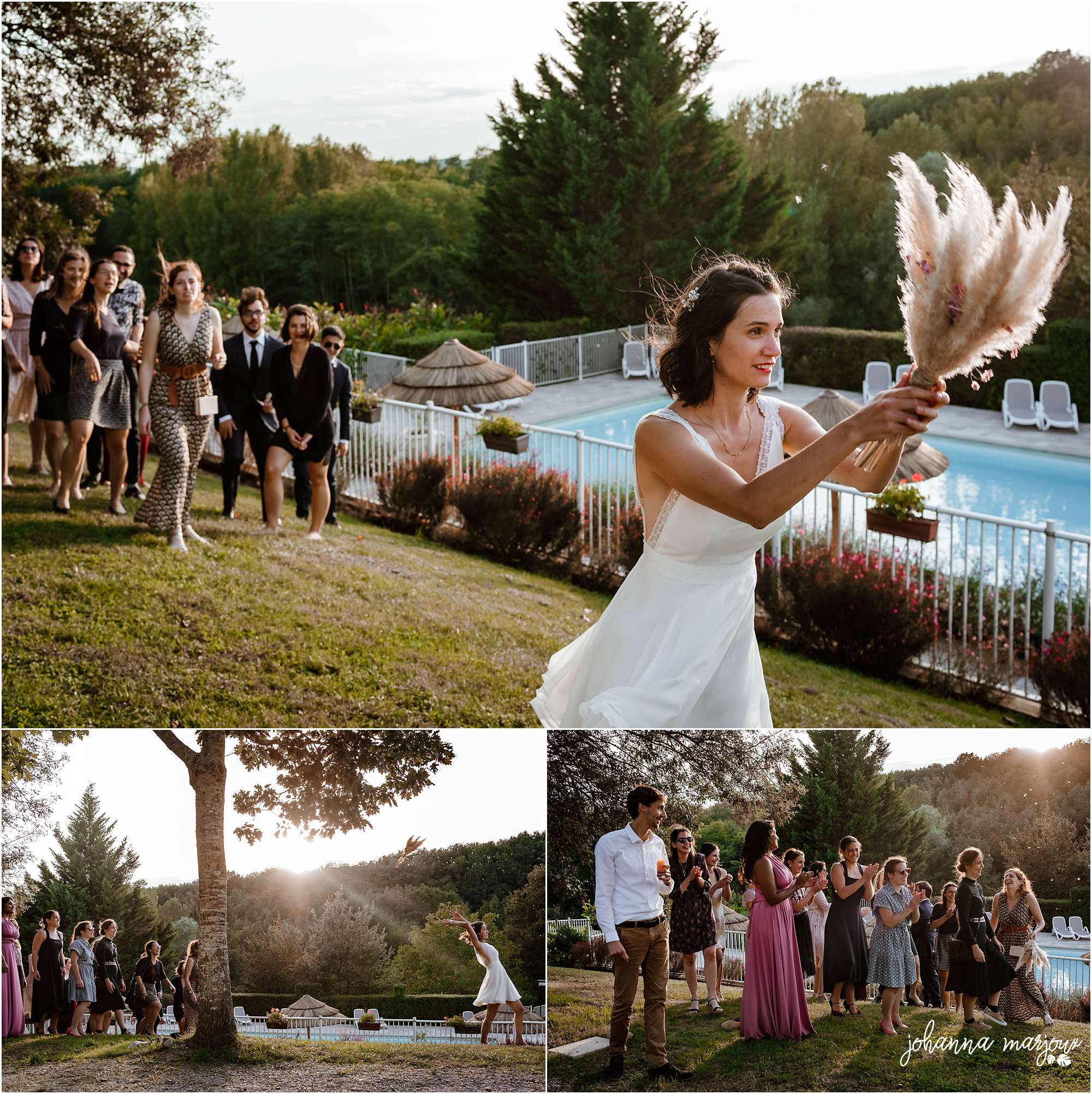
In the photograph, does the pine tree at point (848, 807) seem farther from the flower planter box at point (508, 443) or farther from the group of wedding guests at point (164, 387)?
the flower planter box at point (508, 443)

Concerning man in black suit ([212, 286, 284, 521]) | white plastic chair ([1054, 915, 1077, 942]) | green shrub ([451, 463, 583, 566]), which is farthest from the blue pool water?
white plastic chair ([1054, 915, 1077, 942])

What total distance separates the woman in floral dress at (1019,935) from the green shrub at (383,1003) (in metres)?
1.39

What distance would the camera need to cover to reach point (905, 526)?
7.87m

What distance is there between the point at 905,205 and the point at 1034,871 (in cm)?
189

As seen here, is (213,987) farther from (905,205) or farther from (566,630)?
(566,630)

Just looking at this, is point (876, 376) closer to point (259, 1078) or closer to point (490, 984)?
point (490, 984)

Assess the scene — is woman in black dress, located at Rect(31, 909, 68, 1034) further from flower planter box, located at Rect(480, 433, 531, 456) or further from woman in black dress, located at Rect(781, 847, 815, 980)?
flower planter box, located at Rect(480, 433, 531, 456)

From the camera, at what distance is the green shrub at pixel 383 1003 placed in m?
3.09

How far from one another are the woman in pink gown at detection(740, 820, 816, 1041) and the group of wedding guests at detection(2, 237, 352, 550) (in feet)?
14.5

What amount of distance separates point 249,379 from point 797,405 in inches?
424

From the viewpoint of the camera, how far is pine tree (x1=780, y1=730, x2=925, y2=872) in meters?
3.13

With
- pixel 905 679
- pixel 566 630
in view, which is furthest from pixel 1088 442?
pixel 566 630

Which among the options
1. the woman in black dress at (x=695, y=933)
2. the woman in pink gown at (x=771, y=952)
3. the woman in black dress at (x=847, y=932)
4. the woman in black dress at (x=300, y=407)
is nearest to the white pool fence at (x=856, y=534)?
the woman in black dress at (x=300, y=407)

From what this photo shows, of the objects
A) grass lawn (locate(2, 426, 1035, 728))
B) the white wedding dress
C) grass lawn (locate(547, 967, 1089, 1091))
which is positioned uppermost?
the white wedding dress
